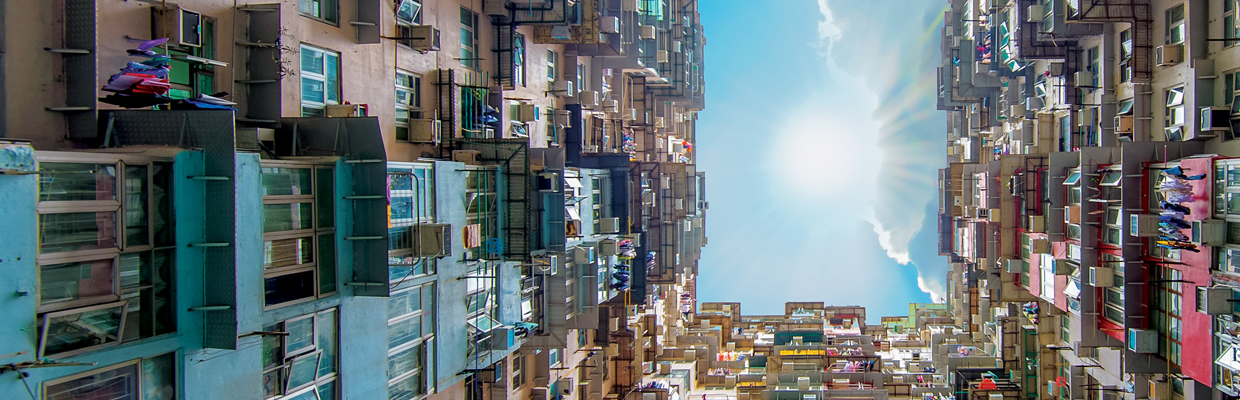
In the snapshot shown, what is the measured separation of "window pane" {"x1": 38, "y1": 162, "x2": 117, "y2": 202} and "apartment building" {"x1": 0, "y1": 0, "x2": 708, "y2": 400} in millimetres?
22

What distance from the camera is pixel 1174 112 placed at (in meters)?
21.4

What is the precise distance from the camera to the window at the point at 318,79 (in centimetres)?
1373

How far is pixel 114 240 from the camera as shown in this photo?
8.02 meters

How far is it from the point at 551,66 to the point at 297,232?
17751mm

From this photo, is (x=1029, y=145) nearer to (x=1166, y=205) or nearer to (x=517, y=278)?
(x=1166, y=205)

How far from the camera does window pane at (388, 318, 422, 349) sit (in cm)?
1371

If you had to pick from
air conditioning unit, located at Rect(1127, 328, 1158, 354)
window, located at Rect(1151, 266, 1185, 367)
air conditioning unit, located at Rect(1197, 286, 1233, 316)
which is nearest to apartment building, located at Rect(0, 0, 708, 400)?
air conditioning unit, located at Rect(1197, 286, 1233, 316)

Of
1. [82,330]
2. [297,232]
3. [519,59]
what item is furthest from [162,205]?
[519,59]

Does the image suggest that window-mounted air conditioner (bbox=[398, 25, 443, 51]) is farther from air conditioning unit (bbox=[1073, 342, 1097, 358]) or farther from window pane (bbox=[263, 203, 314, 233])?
air conditioning unit (bbox=[1073, 342, 1097, 358])

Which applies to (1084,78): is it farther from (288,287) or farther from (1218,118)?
(288,287)

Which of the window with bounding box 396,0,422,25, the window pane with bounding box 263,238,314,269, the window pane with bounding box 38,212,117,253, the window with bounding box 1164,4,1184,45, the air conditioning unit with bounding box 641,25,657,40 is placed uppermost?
the air conditioning unit with bounding box 641,25,657,40

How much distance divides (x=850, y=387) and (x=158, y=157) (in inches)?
1335

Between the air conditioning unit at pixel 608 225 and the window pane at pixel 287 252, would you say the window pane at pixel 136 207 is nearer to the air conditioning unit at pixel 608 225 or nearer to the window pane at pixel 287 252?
the window pane at pixel 287 252

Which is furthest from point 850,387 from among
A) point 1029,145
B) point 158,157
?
point 158,157
